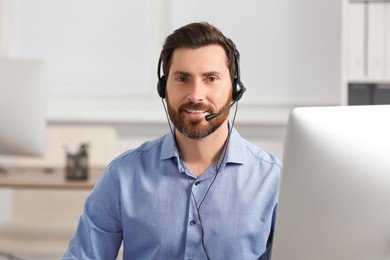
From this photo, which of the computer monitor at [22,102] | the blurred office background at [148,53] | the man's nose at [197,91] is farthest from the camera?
the blurred office background at [148,53]

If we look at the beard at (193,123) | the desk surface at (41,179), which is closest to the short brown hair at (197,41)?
the beard at (193,123)

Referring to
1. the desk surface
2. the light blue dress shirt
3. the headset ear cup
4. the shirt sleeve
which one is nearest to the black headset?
the headset ear cup

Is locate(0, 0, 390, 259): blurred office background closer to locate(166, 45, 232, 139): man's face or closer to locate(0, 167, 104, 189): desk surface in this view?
locate(0, 167, 104, 189): desk surface

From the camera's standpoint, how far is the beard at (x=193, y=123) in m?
1.72

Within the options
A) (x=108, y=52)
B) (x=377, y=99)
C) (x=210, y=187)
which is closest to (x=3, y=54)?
(x=108, y=52)

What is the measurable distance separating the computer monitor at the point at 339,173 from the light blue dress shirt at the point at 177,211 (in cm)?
38

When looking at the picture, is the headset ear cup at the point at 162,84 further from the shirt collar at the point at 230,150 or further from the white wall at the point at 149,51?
the white wall at the point at 149,51

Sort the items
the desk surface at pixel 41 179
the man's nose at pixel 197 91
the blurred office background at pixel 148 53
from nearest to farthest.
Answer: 1. the man's nose at pixel 197 91
2. the desk surface at pixel 41 179
3. the blurred office background at pixel 148 53

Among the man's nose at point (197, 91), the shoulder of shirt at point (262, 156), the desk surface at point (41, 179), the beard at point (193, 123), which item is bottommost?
the desk surface at point (41, 179)

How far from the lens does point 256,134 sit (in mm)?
4652

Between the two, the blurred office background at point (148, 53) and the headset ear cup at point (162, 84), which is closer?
the headset ear cup at point (162, 84)

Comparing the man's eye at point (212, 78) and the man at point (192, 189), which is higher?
the man's eye at point (212, 78)

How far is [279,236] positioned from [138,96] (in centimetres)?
342

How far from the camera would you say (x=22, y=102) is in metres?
3.23
